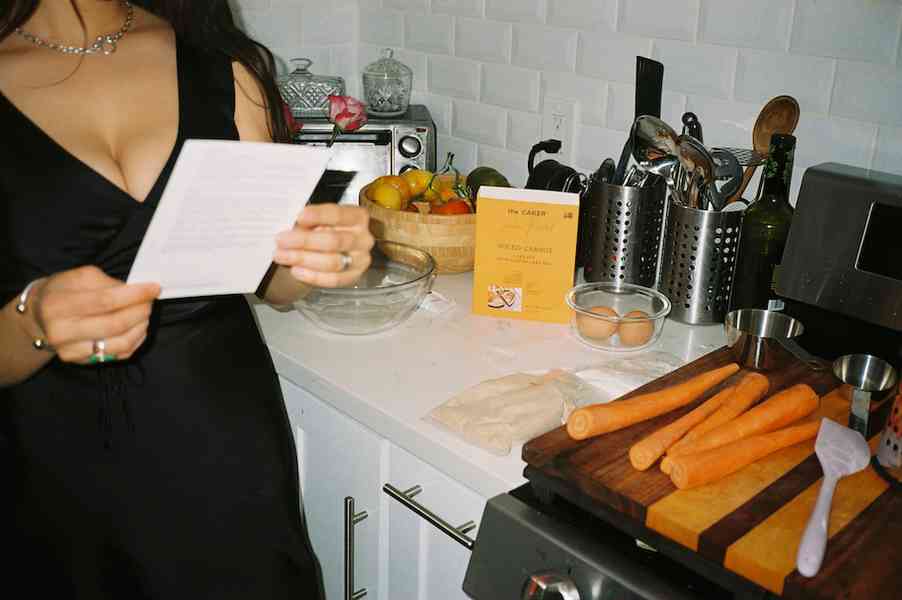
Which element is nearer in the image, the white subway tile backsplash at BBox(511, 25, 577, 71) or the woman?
the woman

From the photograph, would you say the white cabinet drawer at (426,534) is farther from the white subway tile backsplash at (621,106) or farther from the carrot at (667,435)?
the white subway tile backsplash at (621,106)

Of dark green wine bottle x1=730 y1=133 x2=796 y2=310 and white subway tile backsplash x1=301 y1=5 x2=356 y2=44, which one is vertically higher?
white subway tile backsplash x1=301 y1=5 x2=356 y2=44

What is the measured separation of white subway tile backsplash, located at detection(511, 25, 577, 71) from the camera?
187cm

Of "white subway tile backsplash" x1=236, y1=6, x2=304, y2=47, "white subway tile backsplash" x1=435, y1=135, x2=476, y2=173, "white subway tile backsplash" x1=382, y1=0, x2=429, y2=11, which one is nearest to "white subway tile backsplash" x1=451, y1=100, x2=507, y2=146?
"white subway tile backsplash" x1=435, y1=135, x2=476, y2=173

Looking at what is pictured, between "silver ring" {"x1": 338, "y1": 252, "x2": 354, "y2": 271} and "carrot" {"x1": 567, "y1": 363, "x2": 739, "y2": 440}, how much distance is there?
1.07 ft

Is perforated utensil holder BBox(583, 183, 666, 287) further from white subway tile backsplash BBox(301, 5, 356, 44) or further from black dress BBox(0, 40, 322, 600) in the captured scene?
white subway tile backsplash BBox(301, 5, 356, 44)

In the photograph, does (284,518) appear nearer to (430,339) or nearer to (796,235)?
(430,339)

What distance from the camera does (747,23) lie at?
1.56 m

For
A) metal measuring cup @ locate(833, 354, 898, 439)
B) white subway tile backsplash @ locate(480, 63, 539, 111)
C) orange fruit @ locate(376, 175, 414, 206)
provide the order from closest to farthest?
metal measuring cup @ locate(833, 354, 898, 439) < orange fruit @ locate(376, 175, 414, 206) < white subway tile backsplash @ locate(480, 63, 539, 111)

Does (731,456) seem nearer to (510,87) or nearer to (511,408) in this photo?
(511,408)

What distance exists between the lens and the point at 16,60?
1.15 metres

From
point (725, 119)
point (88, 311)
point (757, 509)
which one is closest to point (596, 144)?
point (725, 119)

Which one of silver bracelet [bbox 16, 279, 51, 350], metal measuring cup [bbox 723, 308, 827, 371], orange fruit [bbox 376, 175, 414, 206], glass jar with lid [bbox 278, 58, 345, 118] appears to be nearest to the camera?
silver bracelet [bbox 16, 279, 51, 350]

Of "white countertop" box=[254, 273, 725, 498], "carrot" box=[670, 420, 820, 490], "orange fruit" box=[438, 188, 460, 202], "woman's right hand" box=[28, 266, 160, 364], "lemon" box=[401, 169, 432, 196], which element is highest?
"woman's right hand" box=[28, 266, 160, 364]
